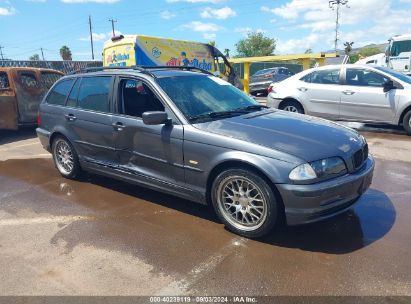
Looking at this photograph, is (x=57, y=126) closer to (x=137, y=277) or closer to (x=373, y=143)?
(x=137, y=277)

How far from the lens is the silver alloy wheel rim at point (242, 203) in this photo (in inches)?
142

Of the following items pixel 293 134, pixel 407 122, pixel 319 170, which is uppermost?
pixel 293 134

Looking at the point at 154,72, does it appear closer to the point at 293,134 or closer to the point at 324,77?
the point at 293,134

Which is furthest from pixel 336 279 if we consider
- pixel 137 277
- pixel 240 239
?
pixel 137 277

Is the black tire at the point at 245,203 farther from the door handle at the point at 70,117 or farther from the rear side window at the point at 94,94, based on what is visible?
the door handle at the point at 70,117

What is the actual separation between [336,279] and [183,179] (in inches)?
71.8

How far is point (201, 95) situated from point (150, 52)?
602cm

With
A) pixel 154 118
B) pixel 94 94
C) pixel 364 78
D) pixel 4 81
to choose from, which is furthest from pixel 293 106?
pixel 4 81

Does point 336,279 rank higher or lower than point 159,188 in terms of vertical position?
lower

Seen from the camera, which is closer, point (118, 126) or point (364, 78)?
point (118, 126)

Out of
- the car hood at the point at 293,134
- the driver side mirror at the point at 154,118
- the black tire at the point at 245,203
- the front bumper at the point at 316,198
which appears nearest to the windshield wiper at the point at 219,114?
the car hood at the point at 293,134

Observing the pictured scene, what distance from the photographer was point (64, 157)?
5.78 metres

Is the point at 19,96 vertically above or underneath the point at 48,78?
underneath

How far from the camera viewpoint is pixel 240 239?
12.3ft
